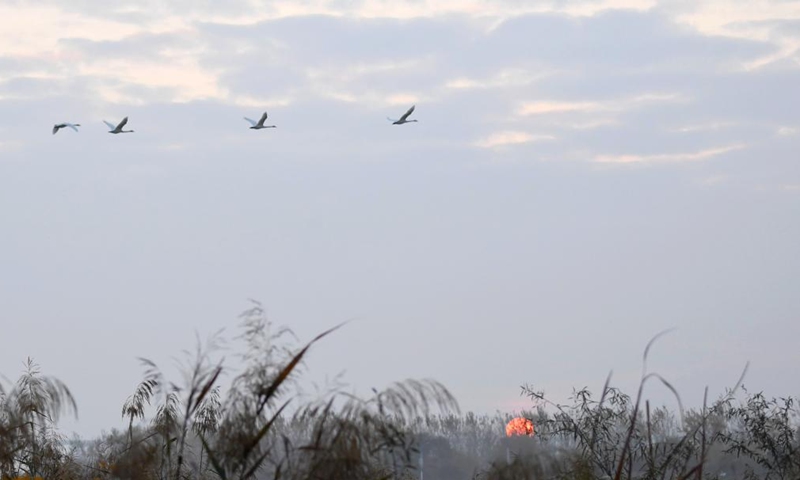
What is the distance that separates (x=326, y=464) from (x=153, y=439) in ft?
9.36

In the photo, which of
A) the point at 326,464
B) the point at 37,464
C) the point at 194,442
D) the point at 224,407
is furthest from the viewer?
the point at 194,442

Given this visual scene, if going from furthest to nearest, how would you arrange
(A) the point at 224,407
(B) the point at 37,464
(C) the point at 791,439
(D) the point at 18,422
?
(C) the point at 791,439 < (B) the point at 37,464 < (D) the point at 18,422 < (A) the point at 224,407

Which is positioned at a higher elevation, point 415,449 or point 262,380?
point 262,380

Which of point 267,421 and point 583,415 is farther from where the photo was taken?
point 583,415

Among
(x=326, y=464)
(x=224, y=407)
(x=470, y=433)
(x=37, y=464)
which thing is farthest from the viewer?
(x=470, y=433)

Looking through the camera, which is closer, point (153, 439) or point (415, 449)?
point (415, 449)

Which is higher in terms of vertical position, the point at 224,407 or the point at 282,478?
the point at 224,407

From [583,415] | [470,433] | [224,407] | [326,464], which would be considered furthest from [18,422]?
[470,433]

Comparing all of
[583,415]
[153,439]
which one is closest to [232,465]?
[153,439]

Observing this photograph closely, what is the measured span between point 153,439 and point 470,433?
3325 centimetres

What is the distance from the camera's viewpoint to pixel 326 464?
4.82 meters

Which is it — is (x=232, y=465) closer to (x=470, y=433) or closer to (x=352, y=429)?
(x=352, y=429)

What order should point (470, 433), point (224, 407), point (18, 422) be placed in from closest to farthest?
point (224, 407), point (18, 422), point (470, 433)

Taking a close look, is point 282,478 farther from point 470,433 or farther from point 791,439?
point 470,433
